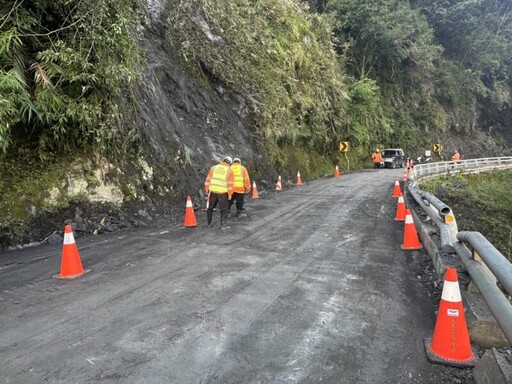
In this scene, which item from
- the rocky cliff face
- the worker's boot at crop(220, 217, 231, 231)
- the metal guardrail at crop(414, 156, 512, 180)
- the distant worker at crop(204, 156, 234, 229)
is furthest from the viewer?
the metal guardrail at crop(414, 156, 512, 180)

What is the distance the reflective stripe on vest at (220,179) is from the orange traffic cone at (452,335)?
679cm

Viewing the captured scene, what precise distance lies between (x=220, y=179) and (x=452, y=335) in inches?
276

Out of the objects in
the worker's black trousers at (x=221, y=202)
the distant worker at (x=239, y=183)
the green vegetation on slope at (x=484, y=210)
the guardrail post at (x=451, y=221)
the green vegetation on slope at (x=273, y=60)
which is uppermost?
the green vegetation on slope at (x=273, y=60)

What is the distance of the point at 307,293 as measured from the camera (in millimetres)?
5336

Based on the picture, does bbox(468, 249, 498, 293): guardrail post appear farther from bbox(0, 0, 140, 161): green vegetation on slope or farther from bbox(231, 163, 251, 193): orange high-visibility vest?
bbox(0, 0, 140, 161): green vegetation on slope

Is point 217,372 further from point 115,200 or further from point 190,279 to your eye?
point 115,200

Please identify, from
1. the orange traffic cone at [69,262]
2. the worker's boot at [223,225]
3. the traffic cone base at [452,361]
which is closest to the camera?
the traffic cone base at [452,361]

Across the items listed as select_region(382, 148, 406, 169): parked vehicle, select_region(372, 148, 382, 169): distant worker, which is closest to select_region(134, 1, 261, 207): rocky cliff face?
select_region(372, 148, 382, 169): distant worker

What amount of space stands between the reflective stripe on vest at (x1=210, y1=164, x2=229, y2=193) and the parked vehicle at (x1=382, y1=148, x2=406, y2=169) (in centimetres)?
2854

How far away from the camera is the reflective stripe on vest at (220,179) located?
10.1 meters

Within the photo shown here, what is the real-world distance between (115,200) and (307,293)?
636cm

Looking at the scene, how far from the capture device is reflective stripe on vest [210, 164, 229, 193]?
33.0ft

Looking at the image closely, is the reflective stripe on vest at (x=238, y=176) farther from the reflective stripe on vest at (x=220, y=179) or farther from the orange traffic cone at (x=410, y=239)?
the orange traffic cone at (x=410, y=239)

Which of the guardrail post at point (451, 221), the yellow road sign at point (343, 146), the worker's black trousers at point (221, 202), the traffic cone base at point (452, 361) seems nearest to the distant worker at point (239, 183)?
the worker's black trousers at point (221, 202)
